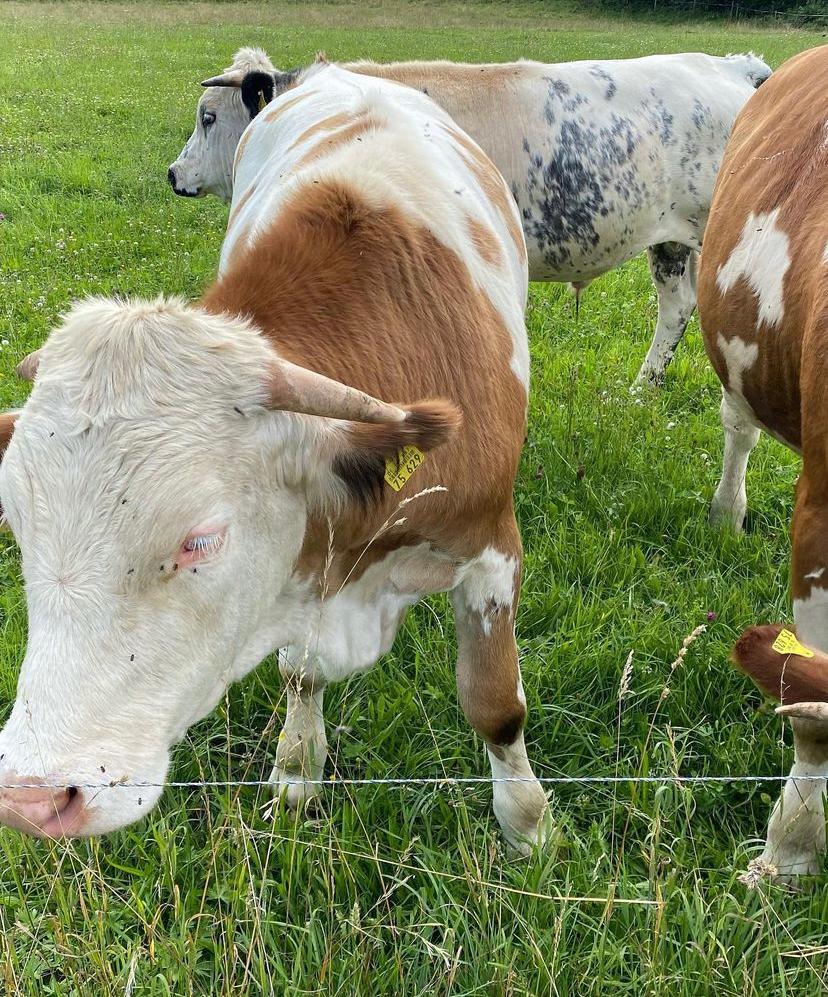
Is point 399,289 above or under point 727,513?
above

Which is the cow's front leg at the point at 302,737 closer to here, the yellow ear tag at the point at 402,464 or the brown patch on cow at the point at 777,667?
the yellow ear tag at the point at 402,464

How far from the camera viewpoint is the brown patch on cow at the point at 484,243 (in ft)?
9.02

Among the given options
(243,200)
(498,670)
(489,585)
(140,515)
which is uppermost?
(243,200)

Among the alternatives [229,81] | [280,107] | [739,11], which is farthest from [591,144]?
[739,11]

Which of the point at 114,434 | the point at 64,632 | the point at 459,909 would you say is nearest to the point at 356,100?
the point at 114,434

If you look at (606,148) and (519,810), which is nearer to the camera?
(519,810)

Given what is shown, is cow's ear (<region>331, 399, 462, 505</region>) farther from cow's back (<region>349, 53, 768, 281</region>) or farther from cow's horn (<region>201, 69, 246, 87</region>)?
cow's horn (<region>201, 69, 246, 87</region>)

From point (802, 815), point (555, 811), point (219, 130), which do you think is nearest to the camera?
point (802, 815)

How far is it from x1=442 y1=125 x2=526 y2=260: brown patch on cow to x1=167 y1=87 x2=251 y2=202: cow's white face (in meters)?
3.82

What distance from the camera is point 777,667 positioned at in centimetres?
148

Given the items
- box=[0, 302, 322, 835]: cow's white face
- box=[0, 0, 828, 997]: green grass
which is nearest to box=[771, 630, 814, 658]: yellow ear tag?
box=[0, 0, 828, 997]: green grass

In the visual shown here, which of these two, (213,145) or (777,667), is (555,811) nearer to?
(777,667)

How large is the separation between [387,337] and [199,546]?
808 mm

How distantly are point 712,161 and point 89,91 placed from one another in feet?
41.6
